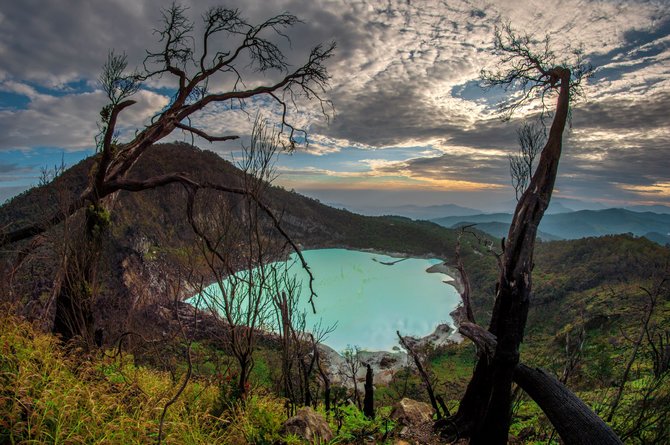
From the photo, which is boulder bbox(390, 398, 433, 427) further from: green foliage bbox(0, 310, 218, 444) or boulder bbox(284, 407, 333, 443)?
green foliage bbox(0, 310, 218, 444)

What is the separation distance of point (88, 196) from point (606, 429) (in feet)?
21.6

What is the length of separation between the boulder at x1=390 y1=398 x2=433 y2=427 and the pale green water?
1077 inches

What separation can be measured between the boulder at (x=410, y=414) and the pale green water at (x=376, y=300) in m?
27.4

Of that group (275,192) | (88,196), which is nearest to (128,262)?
(275,192)

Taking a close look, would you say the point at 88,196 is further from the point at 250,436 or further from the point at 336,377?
the point at 336,377

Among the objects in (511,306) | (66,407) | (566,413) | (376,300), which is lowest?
(376,300)

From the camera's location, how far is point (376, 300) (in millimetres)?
55406

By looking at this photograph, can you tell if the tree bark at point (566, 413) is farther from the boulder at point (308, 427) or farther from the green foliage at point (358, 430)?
the boulder at point (308, 427)

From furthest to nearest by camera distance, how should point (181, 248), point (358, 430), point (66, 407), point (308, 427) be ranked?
point (181, 248), point (358, 430), point (308, 427), point (66, 407)

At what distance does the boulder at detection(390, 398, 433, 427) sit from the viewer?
208 inches

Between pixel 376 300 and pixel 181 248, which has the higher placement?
pixel 181 248

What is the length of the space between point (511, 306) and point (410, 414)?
3.14 metres

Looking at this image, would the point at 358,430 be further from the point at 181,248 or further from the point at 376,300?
the point at 376,300

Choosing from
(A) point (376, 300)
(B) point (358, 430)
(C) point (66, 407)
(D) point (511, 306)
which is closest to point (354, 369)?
(B) point (358, 430)
